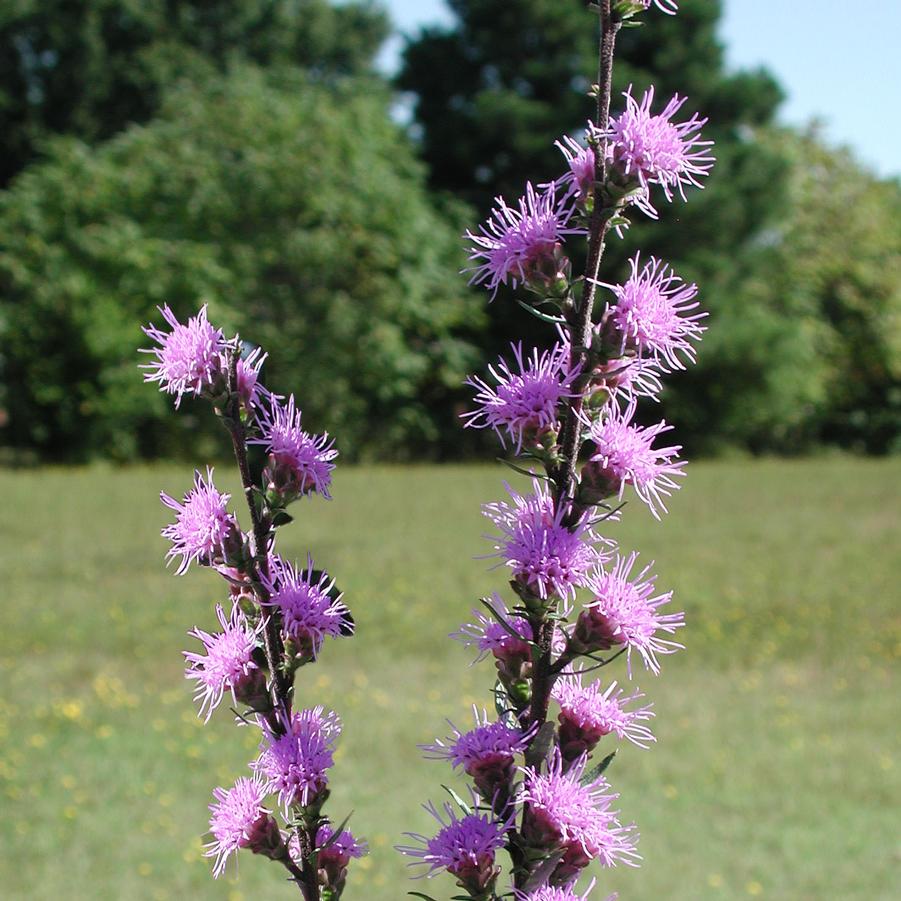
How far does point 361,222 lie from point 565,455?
21.3m

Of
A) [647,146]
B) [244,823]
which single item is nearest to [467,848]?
[244,823]

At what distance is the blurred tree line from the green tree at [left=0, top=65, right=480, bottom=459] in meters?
0.05

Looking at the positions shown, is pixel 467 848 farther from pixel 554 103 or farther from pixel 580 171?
pixel 554 103

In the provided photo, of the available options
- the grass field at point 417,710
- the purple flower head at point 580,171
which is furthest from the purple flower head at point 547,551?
the grass field at point 417,710

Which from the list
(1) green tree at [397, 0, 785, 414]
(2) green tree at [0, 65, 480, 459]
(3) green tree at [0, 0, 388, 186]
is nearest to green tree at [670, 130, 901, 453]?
(1) green tree at [397, 0, 785, 414]

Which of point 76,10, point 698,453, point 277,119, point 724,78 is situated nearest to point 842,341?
point 698,453

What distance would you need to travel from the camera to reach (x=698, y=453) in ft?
85.9

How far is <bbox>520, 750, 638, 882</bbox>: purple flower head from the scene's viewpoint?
873 mm

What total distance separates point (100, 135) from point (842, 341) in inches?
735

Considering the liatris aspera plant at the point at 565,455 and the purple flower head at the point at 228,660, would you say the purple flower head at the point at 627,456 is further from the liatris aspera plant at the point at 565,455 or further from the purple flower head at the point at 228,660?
the purple flower head at the point at 228,660

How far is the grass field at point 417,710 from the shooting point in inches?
211

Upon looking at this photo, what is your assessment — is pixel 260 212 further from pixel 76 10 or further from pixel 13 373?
pixel 76 10

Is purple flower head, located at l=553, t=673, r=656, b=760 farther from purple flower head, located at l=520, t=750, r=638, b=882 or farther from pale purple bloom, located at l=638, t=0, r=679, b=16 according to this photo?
pale purple bloom, located at l=638, t=0, r=679, b=16

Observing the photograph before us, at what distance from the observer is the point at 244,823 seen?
37.6 inches
